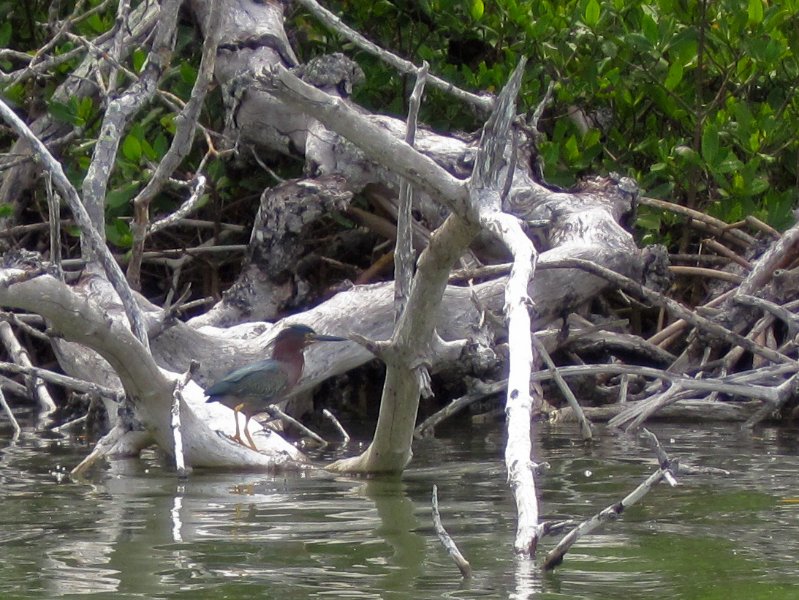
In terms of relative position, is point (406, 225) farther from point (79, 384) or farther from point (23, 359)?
point (23, 359)

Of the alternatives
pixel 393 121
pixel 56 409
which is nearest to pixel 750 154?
pixel 393 121

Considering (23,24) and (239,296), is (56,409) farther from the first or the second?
(23,24)

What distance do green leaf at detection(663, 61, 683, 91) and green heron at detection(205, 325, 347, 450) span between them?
8.70 feet

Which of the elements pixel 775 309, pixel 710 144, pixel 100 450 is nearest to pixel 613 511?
pixel 100 450

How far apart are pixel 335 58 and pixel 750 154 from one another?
2.40 m

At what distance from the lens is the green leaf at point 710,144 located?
24.8ft

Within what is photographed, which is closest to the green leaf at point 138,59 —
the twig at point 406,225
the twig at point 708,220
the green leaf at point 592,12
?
the green leaf at point 592,12

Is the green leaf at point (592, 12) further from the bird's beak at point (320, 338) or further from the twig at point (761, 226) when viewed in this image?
the bird's beak at point (320, 338)

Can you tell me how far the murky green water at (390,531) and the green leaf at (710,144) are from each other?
Result: 186 centimetres

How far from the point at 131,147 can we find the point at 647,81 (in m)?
2.91

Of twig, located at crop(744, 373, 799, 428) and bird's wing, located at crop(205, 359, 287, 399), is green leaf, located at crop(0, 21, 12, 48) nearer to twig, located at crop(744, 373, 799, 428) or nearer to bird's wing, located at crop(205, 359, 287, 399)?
bird's wing, located at crop(205, 359, 287, 399)

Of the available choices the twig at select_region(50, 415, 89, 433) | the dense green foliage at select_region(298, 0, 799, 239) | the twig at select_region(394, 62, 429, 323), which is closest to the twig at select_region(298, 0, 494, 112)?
the twig at select_region(394, 62, 429, 323)

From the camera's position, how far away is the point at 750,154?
7.95 m

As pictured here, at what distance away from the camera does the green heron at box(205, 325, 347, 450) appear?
604cm
